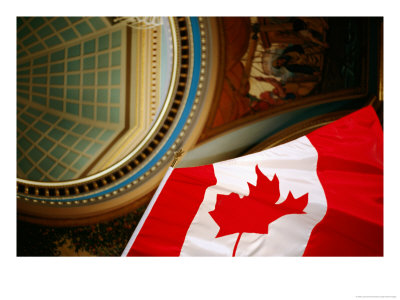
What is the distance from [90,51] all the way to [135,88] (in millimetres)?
833

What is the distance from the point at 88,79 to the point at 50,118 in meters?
0.90

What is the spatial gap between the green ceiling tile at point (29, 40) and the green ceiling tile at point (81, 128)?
129 centimetres

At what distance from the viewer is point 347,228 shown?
2002 mm

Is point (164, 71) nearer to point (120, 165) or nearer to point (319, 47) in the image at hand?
point (120, 165)

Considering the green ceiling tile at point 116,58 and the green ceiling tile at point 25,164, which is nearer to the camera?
the green ceiling tile at point 116,58

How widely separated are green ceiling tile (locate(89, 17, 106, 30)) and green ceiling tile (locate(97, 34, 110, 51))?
0.13 m

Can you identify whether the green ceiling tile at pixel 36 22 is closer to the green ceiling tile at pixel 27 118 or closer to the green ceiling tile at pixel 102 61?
the green ceiling tile at pixel 102 61

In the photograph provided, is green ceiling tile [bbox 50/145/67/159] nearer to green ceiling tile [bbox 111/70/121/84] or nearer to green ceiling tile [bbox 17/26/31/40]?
green ceiling tile [bbox 111/70/121/84]

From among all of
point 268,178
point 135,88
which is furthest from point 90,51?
point 268,178

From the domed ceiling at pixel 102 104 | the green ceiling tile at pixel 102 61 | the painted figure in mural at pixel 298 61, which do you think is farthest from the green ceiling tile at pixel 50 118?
the painted figure in mural at pixel 298 61

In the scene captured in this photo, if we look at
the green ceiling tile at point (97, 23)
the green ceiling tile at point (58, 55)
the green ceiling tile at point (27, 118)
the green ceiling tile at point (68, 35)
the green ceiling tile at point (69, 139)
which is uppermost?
the green ceiling tile at point (97, 23)

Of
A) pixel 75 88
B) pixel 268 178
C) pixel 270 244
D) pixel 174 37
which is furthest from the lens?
pixel 75 88

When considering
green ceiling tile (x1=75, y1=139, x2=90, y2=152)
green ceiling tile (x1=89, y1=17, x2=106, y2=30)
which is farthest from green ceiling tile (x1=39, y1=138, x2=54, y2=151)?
green ceiling tile (x1=89, y1=17, x2=106, y2=30)

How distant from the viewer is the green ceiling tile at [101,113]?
3.88 meters
